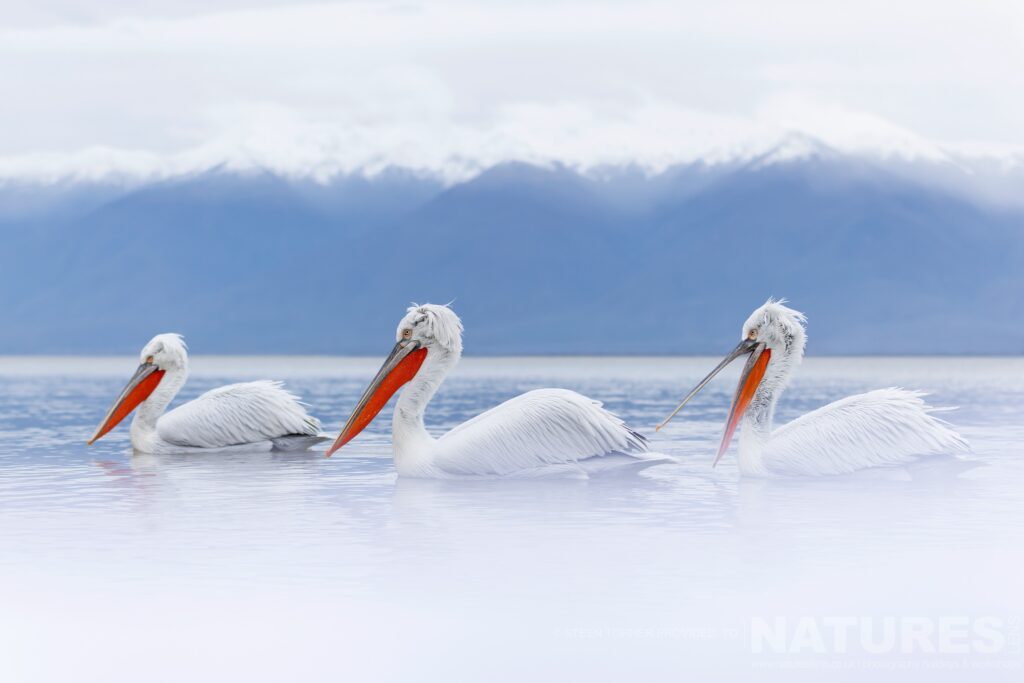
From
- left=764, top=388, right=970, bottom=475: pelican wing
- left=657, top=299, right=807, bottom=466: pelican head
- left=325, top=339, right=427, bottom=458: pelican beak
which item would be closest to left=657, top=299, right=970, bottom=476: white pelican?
left=764, top=388, right=970, bottom=475: pelican wing

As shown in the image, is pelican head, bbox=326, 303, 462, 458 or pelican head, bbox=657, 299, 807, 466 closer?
pelican head, bbox=657, 299, 807, 466

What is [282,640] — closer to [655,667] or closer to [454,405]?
[655,667]

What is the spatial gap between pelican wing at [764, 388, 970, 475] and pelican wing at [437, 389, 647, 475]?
768 mm

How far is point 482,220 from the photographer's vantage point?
11425 centimetres

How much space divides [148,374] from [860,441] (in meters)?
5.24

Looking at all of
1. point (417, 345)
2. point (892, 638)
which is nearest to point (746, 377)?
point (417, 345)

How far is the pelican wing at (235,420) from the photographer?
975cm

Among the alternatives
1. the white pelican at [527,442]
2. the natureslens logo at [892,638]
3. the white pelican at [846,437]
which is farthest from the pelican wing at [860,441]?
the natureslens logo at [892,638]

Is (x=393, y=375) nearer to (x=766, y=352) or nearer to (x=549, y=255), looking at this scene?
(x=766, y=352)

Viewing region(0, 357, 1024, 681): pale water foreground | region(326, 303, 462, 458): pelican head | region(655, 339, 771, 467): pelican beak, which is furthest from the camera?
region(326, 303, 462, 458): pelican head

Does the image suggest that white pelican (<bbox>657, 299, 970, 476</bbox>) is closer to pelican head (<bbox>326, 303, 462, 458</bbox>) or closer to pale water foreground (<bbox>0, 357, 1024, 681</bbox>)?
pale water foreground (<bbox>0, 357, 1024, 681</bbox>)

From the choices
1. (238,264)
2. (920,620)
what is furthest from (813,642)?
(238,264)

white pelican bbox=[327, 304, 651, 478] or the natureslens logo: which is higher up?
white pelican bbox=[327, 304, 651, 478]

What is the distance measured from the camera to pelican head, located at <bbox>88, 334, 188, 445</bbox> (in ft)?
34.3
